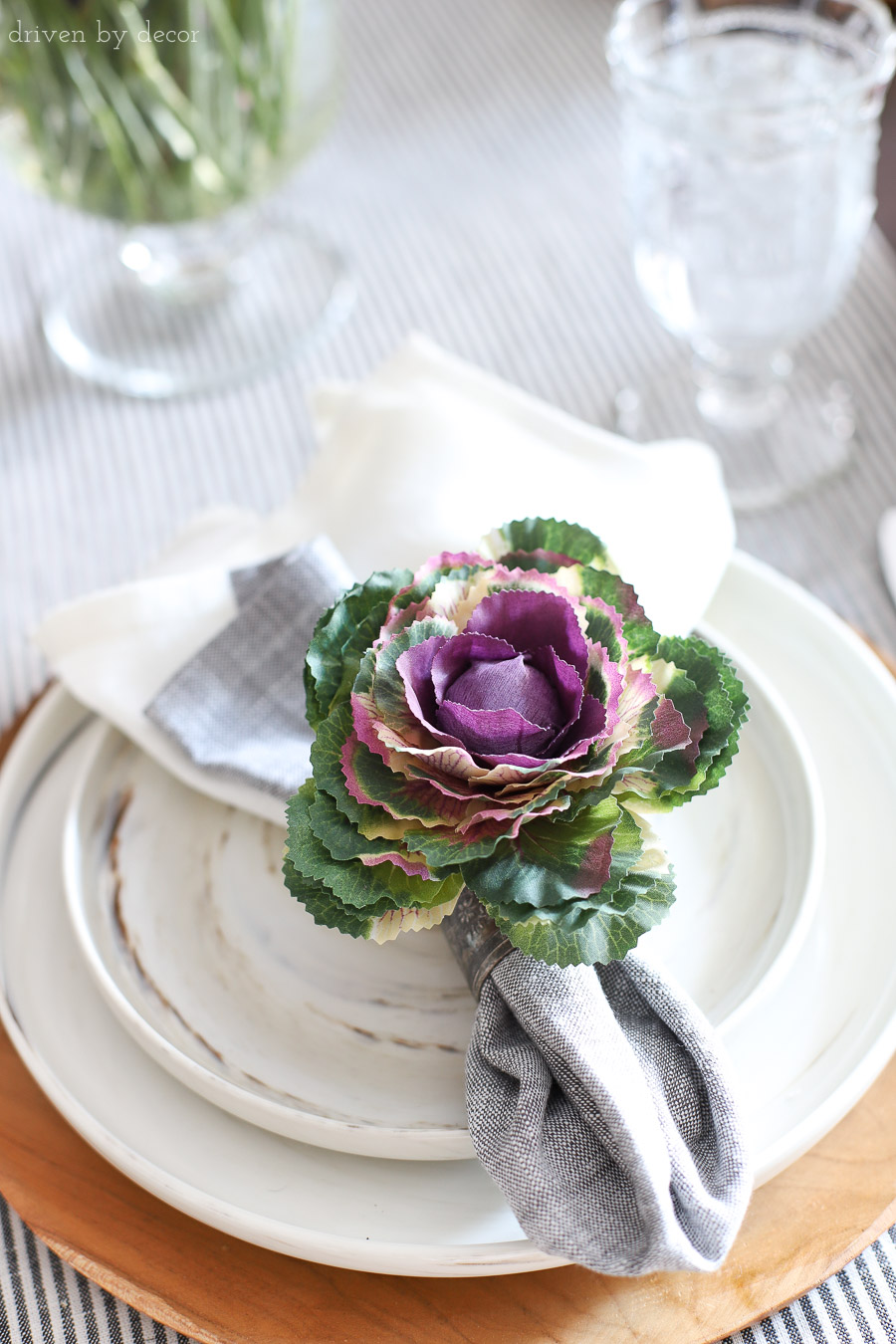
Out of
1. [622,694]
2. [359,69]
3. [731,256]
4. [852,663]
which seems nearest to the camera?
[622,694]

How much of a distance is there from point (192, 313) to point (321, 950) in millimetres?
461

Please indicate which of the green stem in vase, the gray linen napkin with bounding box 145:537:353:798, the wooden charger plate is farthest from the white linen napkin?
the green stem in vase

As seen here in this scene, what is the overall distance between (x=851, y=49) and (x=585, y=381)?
184 mm

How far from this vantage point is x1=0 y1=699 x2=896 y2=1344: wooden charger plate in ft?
0.84

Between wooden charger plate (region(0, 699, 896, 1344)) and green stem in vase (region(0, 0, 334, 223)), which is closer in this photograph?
wooden charger plate (region(0, 699, 896, 1344))

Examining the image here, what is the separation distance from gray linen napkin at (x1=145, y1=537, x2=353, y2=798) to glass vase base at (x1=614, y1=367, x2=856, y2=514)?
27 cm

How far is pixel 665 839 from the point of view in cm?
32

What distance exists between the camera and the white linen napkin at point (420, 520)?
1.12 feet

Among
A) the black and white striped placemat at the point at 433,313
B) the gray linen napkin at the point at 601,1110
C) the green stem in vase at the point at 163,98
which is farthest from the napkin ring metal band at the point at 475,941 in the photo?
the green stem in vase at the point at 163,98

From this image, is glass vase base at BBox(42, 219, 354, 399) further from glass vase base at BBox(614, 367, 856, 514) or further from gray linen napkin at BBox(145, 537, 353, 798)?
gray linen napkin at BBox(145, 537, 353, 798)

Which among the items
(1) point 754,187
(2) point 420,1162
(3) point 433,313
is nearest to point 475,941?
(2) point 420,1162

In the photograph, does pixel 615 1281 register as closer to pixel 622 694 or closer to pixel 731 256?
pixel 622 694

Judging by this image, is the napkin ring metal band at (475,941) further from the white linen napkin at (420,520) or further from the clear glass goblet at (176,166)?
the clear glass goblet at (176,166)

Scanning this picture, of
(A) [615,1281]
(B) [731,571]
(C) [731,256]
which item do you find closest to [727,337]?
(C) [731,256]
